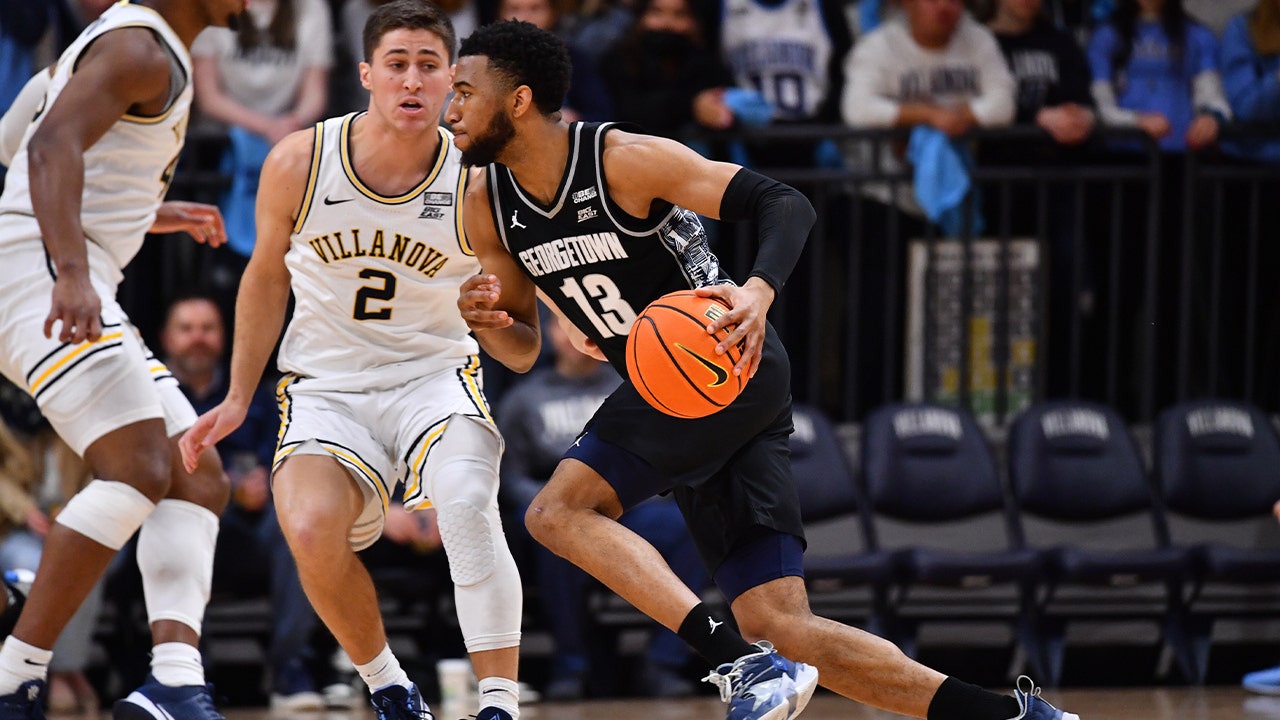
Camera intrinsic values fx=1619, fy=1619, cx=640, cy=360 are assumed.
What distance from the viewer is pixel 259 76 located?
8062 millimetres

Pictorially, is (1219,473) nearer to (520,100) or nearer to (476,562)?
(476,562)

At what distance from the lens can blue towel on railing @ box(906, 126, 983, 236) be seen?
26.9 ft

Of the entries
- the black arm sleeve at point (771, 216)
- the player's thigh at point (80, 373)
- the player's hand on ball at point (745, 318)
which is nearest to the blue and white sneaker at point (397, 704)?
the player's thigh at point (80, 373)

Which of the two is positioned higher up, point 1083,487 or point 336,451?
point 336,451

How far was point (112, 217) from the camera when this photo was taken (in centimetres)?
495

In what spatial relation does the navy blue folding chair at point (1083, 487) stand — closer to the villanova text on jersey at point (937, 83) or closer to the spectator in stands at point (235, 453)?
the villanova text on jersey at point (937, 83)

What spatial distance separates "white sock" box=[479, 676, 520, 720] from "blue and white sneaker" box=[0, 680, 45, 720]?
4.29ft

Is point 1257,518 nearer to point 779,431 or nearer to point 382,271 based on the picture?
point 779,431

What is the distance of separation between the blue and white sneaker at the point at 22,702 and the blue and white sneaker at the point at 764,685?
2011 millimetres

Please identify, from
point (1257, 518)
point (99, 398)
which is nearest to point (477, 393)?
point (99, 398)

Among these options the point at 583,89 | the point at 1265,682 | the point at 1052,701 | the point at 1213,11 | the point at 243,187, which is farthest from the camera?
the point at 1213,11

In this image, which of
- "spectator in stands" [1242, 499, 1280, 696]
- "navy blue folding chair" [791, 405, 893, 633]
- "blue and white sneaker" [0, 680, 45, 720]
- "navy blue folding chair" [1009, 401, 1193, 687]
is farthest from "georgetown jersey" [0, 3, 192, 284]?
"spectator in stands" [1242, 499, 1280, 696]

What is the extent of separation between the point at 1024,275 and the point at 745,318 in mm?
5080

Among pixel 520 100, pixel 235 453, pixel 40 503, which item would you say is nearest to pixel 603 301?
pixel 520 100
